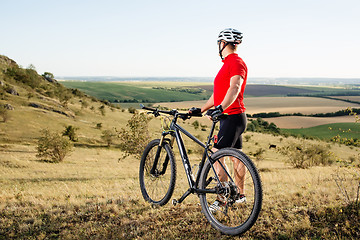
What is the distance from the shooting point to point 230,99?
180 inches

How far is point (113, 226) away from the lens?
489 centimetres

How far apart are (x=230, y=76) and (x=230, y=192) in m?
1.85

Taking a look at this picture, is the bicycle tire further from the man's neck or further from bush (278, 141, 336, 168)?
bush (278, 141, 336, 168)

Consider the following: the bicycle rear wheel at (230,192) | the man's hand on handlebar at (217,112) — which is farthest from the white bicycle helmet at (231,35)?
the bicycle rear wheel at (230,192)

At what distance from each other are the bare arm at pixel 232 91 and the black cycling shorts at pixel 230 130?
12.9 inches

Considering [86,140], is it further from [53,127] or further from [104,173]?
[104,173]

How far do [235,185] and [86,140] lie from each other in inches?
Answer: 1791

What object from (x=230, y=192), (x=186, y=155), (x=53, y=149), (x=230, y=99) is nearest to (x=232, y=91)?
(x=230, y=99)

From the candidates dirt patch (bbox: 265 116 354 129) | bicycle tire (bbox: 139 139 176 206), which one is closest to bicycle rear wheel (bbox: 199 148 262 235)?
bicycle tire (bbox: 139 139 176 206)

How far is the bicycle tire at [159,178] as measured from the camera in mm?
5535

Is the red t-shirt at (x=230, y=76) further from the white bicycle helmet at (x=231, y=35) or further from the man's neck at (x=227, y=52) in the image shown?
the white bicycle helmet at (x=231, y=35)

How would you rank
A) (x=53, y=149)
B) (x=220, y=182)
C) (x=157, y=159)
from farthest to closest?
(x=53, y=149)
(x=157, y=159)
(x=220, y=182)

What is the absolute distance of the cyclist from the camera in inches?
179

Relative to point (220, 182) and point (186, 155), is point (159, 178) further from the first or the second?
point (220, 182)
